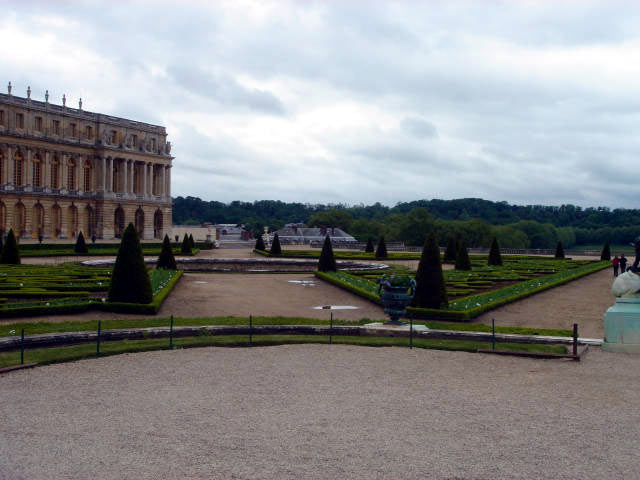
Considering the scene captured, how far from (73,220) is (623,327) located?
77.1 meters

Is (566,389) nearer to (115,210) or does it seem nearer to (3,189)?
(3,189)

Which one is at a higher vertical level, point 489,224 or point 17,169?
point 17,169

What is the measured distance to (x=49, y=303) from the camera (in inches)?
755

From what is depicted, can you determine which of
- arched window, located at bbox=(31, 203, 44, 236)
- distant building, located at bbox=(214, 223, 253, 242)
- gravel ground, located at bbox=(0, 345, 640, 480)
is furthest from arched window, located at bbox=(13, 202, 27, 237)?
gravel ground, located at bbox=(0, 345, 640, 480)

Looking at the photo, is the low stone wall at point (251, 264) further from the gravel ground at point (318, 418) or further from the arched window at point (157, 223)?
the arched window at point (157, 223)

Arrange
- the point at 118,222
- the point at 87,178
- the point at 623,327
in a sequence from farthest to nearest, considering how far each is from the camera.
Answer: the point at 118,222 → the point at 87,178 → the point at 623,327

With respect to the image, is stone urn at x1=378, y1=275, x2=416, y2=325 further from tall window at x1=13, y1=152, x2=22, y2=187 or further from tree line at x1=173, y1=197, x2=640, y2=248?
tall window at x1=13, y1=152, x2=22, y2=187

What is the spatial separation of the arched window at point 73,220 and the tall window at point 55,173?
3.56 m

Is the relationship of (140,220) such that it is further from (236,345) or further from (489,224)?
(236,345)

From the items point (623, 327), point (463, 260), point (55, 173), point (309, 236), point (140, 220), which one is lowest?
point (623, 327)

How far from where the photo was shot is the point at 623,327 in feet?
46.9

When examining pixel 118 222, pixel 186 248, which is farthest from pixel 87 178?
pixel 186 248

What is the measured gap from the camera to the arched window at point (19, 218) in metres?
71.4

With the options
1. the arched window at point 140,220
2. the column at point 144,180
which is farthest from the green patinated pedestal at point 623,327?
the column at point 144,180
